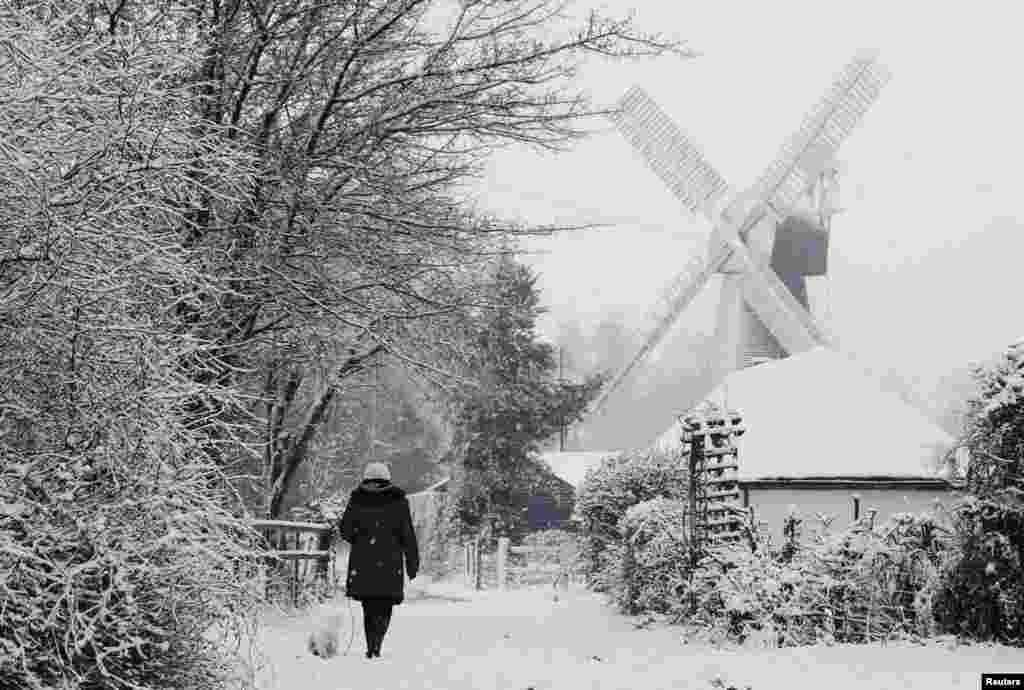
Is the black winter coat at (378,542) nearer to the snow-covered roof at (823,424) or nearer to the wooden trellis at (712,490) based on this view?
the wooden trellis at (712,490)

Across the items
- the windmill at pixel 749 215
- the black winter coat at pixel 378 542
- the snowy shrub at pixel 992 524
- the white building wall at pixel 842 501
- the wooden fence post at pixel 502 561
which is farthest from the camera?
the windmill at pixel 749 215

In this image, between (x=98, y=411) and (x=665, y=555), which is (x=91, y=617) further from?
(x=665, y=555)

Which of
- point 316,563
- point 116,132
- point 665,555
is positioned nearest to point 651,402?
point 316,563

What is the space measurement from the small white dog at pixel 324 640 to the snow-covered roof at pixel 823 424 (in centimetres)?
1187

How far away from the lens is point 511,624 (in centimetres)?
1694

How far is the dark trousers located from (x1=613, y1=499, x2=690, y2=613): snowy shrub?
4.61m

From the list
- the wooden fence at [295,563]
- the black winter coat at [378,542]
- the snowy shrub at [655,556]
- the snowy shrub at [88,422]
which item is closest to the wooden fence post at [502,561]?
the wooden fence at [295,563]

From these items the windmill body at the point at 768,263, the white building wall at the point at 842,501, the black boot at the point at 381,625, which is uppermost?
the windmill body at the point at 768,263

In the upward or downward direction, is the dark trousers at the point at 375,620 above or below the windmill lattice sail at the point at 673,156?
below

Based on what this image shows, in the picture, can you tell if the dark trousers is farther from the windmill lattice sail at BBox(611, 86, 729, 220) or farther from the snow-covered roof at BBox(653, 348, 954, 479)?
the windmill lattice sail at BBox(611, 86, 729, 220)

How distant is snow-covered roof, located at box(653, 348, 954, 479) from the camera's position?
22.1m

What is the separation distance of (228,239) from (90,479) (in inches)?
213

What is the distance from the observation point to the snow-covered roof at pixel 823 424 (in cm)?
2212

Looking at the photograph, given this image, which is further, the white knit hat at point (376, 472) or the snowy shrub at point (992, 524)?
the snowy shrub at point (992, 524)
